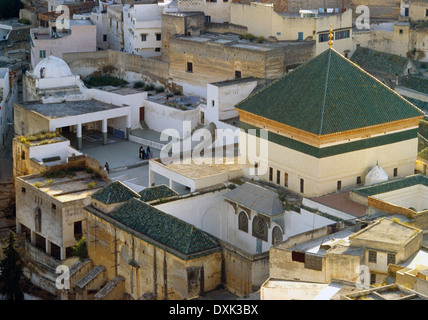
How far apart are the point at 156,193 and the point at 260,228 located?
461 cm

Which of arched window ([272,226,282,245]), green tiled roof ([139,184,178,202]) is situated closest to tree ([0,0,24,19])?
green tiled roof ([139,184,178,202])

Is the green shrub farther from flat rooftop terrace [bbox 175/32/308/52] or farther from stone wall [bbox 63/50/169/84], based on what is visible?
flat rooftop terrace [bbox 175/32/308/52]

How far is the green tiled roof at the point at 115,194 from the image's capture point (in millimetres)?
45125

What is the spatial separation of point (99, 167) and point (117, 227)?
7.99 metres

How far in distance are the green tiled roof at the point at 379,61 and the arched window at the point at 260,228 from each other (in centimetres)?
1795

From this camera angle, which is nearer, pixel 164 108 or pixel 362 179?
pixel 362 179

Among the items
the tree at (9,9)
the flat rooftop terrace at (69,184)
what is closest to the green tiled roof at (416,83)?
the flat rooftop terrace at (69,184)

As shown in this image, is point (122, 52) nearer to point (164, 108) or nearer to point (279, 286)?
point (164, 108)

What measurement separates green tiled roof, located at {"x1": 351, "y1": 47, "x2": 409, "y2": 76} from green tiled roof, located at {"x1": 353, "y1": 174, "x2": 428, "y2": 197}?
16.0 m

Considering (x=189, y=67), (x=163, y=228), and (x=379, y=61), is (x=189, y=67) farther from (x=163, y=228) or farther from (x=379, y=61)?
(x=163, y=228)

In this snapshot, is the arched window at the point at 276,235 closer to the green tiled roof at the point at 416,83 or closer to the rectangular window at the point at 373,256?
the rectangular window at the point at 373,256

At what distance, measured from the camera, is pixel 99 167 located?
5134 centimetres

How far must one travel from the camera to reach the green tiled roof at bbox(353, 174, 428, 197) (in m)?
42.4
